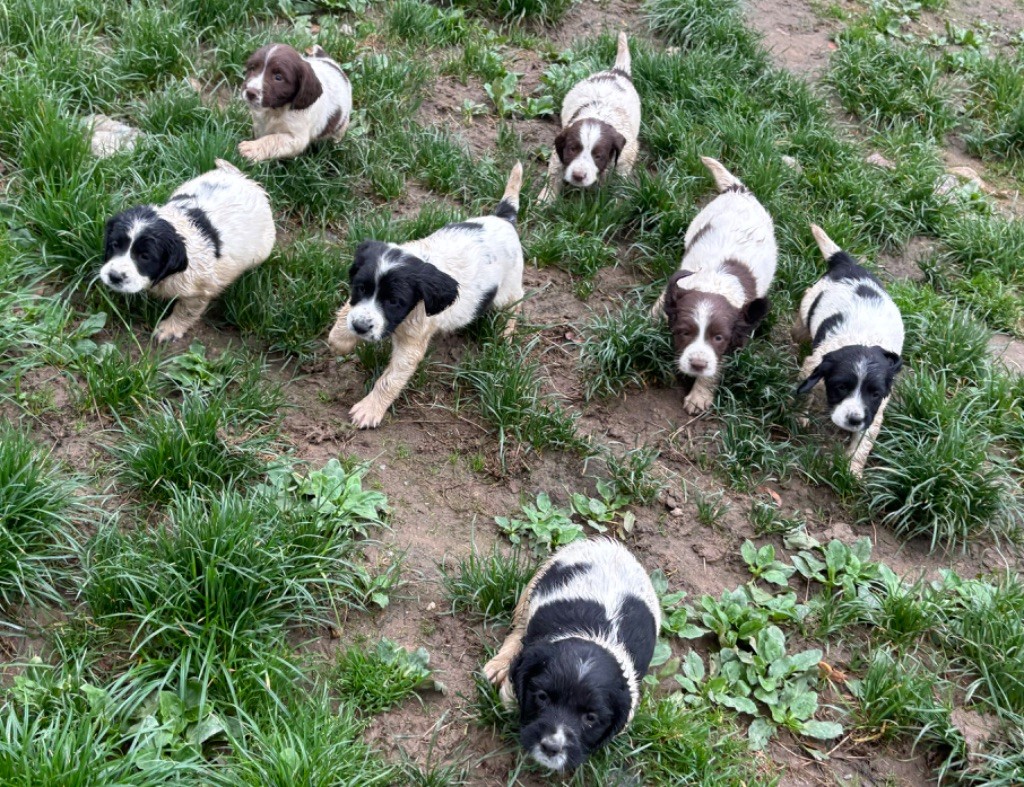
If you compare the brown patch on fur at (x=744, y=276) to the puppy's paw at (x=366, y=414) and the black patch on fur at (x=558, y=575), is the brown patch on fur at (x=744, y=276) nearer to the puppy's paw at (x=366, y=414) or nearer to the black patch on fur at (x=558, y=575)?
the puppy's paw at (x=366, y=414)

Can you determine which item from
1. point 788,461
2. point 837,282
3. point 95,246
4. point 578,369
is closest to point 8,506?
point 95,246

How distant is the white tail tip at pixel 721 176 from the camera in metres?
6.40

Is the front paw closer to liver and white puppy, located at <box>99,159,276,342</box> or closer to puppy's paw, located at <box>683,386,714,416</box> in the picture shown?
liver and white puppy, located at <box>99,159,276,342</box>

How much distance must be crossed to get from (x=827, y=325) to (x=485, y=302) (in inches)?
76.8

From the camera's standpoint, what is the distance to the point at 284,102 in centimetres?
565

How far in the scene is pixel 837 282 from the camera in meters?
5.72

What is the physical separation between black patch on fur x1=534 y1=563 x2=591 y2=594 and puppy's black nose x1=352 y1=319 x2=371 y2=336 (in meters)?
1.51

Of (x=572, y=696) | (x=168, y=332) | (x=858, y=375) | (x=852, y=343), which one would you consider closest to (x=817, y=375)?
(x=858, y=375)

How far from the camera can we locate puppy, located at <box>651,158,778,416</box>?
5320 millimetres

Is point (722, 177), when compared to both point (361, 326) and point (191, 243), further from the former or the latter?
point (191, 243)

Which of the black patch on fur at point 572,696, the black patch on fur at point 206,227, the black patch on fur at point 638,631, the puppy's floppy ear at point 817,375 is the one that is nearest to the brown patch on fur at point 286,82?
the black patch on fur at point 206,227

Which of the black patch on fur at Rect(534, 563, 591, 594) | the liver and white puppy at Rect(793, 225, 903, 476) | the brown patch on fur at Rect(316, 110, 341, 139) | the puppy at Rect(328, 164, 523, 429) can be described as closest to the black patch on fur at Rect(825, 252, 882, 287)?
the liver and white puppy at Rect(793, 225, 903, 476)

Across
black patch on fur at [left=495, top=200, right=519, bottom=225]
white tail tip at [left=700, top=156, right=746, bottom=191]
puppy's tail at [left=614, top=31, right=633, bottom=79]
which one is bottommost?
black patch on fur at [left=495, top=200, right=519, bottom=225]

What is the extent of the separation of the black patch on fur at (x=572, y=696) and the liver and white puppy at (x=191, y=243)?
2649 mm
